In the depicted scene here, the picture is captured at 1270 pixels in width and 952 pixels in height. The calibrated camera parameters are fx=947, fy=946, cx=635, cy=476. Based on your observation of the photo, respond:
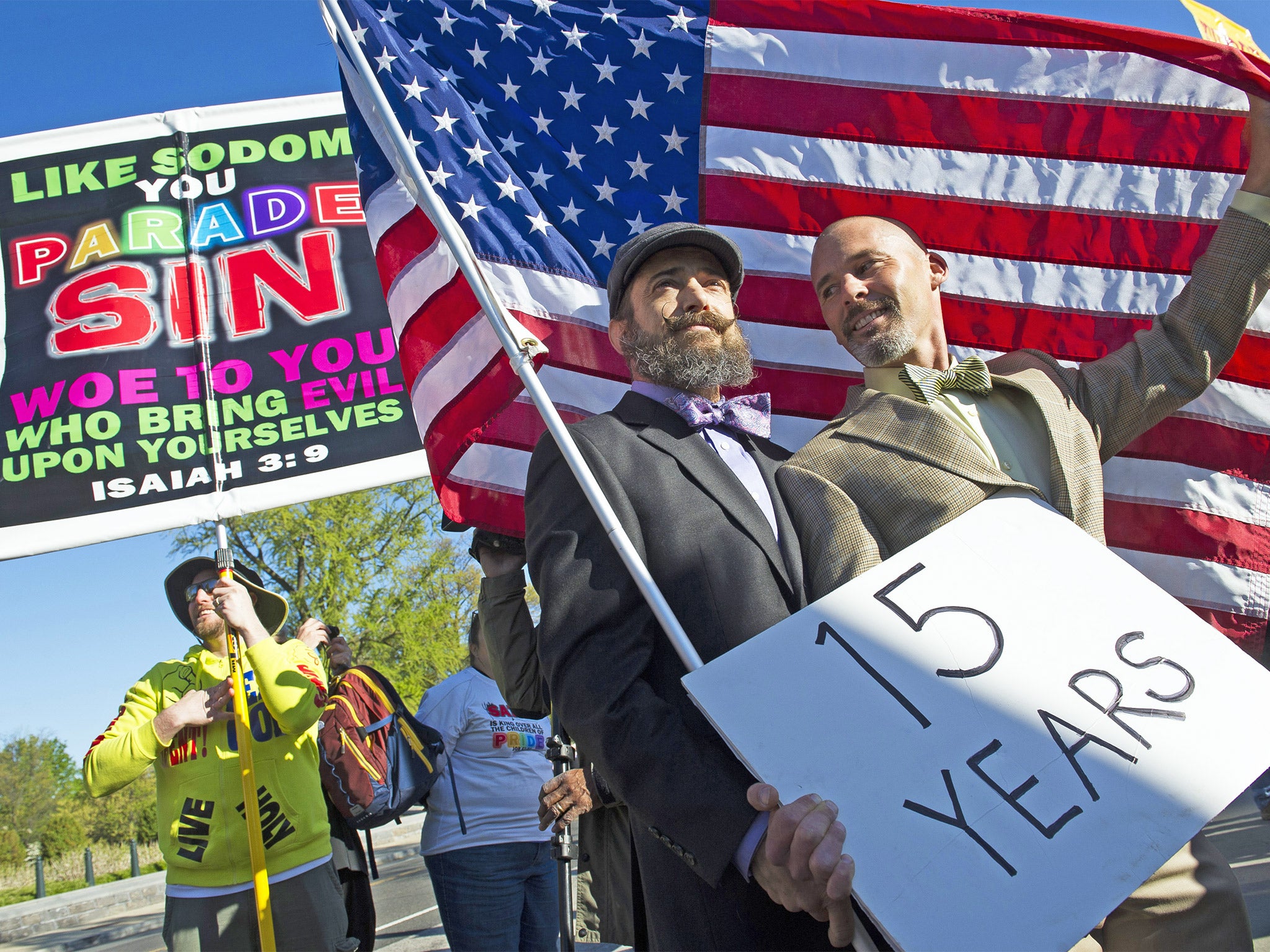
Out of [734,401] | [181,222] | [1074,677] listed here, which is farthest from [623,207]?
[181,222]

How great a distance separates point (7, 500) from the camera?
4441 mm

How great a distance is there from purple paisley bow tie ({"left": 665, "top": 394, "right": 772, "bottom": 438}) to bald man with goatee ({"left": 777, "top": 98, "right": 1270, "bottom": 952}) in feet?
0.50

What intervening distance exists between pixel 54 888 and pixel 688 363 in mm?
20259

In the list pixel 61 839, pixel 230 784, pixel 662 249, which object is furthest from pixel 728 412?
pixel 61 839

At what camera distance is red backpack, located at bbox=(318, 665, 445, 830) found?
452 centimetres

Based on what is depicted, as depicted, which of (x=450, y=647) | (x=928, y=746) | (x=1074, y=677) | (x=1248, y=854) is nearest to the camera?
(x=928, y=746)

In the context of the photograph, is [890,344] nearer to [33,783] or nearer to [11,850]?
[11,850]

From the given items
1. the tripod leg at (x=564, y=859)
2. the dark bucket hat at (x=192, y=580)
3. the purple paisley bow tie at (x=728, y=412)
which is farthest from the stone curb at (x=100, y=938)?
the purple paisley bow tie at (x=728, y=412)

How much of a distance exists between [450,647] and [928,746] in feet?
85.7

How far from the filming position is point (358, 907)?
178 inches

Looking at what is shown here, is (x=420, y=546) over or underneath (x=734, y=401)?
over

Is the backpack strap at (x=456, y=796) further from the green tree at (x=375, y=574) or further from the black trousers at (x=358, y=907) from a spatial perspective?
the green tree at (x=375, y=574)

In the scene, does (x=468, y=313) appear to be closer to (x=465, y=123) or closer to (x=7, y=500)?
(x=465, y=123)

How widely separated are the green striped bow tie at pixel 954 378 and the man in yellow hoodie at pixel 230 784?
2.95 meters
